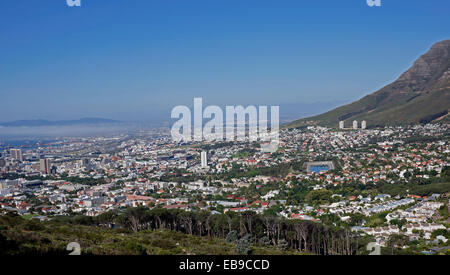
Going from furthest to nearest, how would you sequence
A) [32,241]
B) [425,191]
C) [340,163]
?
[340,163], [425,191], [32,241]

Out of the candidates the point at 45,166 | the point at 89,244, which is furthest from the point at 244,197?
the point at 45,166

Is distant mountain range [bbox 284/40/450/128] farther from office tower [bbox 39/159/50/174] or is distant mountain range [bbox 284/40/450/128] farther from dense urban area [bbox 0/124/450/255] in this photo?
office tower [bbox 39/159/50/174]

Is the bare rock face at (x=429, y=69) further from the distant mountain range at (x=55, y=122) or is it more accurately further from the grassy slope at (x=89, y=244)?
the distant mountain range at (x=55, y=122)

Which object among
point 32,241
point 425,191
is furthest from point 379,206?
point 32,241

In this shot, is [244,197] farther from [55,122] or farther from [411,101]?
[55,122]

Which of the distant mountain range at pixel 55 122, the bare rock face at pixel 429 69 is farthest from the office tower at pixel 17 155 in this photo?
the distant mountain range at pixel 55 122

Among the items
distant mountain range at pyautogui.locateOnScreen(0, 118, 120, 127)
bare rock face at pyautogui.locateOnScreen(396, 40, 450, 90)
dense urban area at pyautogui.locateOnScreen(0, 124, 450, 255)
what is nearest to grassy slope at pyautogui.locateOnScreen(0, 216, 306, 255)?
dense urban area at pyautogui.locateOnScreen(0, 124, 450, 255)
